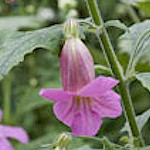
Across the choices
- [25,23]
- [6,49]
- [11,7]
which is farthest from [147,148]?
[11,7]

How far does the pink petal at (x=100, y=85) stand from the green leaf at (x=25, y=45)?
0.44 ft

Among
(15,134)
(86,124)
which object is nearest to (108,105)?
(86,124)

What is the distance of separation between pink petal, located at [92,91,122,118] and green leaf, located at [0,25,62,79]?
0.15 m

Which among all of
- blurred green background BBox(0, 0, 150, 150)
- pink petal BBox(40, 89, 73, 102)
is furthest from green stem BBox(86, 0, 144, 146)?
blurred green background BBox(0, 0, 150, 150)

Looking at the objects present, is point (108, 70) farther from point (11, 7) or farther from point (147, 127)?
point (11, 7)

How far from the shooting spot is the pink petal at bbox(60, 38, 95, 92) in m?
1.32

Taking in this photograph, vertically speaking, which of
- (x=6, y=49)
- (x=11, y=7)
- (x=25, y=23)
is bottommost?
(x=6, y=49)

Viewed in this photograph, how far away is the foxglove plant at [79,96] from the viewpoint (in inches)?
50.1

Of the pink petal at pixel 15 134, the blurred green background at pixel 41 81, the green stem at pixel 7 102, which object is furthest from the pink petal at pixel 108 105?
the green stem at pixel 7 102

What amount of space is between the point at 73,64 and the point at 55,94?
4.7 inches

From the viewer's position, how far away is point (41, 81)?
3549 mm

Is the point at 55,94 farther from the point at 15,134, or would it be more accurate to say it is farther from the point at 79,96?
the point at 15,134

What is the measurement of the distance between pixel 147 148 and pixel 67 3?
1989mm

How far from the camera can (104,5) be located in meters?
4.24
